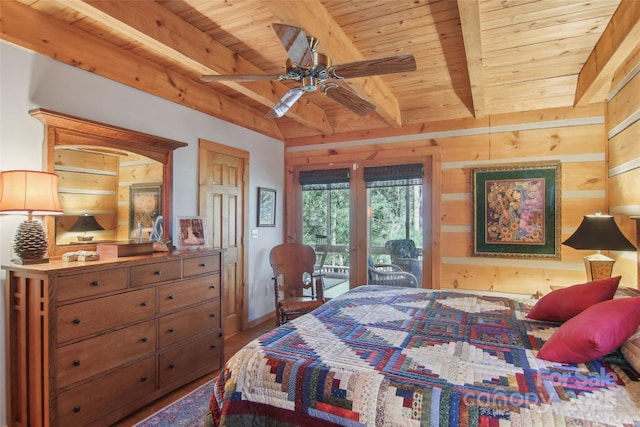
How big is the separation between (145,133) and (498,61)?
3054 millimetres

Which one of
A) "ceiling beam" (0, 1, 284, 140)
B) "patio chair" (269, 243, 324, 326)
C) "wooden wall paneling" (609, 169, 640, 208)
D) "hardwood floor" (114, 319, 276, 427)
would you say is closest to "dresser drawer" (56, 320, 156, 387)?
"hardwood floor" (114, 319, 276, 427)

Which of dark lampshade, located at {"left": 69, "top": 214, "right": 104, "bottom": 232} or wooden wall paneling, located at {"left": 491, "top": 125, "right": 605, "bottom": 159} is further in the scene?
wooden wall paneling, located at {"left": 491, "top": 125, "right": 605, "bottom": 159}

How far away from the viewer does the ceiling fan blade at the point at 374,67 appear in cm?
189

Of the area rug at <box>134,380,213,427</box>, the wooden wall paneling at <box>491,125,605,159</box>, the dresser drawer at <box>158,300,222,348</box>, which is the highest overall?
the wooden wall paneling at <box>491,125,605,159</box>

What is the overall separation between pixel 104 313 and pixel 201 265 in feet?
2.77

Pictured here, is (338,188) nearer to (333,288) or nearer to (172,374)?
(333,288)

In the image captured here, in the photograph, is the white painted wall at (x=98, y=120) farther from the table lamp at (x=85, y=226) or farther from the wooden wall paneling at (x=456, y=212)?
the wooden wall paneling at (x=456, y=212)

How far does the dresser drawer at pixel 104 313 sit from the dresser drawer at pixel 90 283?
6 centimetres

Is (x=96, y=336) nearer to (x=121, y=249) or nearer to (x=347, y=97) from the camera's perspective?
(x=121, y=249)

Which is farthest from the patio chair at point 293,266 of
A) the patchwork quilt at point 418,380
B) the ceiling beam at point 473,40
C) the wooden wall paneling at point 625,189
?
the wooden wall paneling at point 625,189

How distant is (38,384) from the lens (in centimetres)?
201

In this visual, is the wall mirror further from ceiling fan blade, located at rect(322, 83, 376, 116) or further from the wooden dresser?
ceiling fan blade, located at rect(322, 83, 376, 116)

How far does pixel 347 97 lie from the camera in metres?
Answer: 2.50

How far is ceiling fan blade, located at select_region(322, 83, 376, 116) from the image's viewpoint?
2379mm
